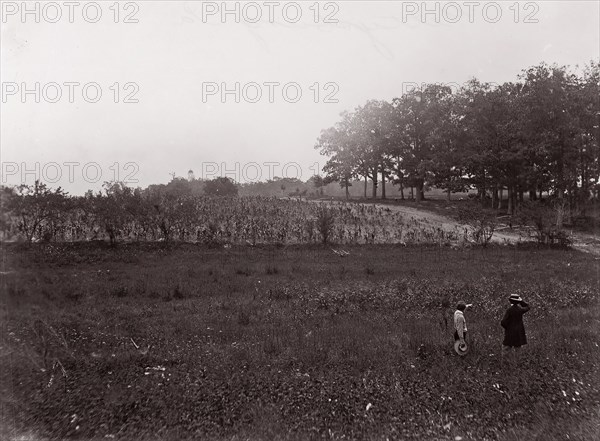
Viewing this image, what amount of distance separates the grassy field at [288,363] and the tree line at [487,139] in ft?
94.3

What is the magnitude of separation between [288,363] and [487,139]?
4148cm

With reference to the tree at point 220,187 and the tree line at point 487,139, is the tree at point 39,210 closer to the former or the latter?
the tree at point 220,187

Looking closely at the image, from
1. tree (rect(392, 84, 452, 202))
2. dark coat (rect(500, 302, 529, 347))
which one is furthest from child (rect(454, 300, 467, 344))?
tree (rect(392, 84, 452, 202))

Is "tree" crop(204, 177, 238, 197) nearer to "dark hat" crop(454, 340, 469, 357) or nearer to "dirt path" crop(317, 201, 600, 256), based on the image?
"dirt path" crop(317, 201, 600, 256)

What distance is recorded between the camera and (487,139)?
4194cm

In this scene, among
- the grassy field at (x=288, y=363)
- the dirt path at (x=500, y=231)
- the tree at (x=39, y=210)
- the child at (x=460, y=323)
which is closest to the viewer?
the grassy field at (x=288, y=363)

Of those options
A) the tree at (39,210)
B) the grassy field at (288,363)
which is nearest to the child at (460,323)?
the grassy field at (288,363)

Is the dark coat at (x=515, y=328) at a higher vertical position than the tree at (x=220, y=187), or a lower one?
lower

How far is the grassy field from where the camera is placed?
6.01m

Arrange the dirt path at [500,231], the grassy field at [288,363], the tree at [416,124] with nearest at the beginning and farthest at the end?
the grassy field at [288,363] → the dirt path at [500,231] → the tree at [416,124]

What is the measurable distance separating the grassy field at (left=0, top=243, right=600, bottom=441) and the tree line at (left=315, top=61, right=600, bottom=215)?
2875cm

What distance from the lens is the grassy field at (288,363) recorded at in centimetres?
601

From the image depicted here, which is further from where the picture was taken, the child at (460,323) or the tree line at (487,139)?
the tree line at (487,139)

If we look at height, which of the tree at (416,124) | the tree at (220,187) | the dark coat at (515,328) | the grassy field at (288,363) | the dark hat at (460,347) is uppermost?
the tree at (416,124)
